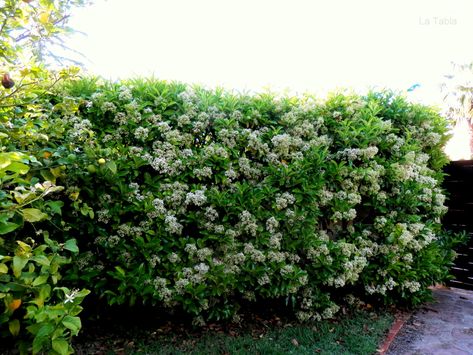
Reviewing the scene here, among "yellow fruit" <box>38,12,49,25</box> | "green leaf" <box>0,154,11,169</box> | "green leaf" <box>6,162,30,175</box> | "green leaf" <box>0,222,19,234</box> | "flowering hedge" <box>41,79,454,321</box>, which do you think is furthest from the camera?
"flowering hedge" <box>41,79,454,321</box>

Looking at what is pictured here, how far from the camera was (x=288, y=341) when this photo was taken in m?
3.19

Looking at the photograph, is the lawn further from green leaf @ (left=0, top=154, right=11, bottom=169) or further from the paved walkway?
green leaf @ (left=0, top=154, right=11, bottom=169)

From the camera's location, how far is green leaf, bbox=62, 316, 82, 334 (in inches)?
57.1

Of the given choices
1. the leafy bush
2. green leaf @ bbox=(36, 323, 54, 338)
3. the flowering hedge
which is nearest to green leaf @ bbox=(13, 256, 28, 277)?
the leafy bush

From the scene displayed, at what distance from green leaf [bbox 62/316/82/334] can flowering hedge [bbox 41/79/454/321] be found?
1.18m

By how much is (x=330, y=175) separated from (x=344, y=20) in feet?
24.8

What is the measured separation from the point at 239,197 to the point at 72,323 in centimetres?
188

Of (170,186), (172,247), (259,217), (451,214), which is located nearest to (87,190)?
(170,186)

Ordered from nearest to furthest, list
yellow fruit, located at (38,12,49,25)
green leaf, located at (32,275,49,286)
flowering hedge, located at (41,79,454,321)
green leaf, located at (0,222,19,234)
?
green leaf, located at (0,222,19,234) < green leaf, located at (32,275,49,286) < yellow fruit, located at (38,12,49,25) < flowering hedge, located at (41,79,454,321)

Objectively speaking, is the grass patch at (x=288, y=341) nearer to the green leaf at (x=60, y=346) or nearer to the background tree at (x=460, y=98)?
the green leaf at (x=60, y=346)

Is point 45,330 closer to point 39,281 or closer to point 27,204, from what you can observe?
point 39,281

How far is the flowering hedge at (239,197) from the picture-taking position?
2.92m

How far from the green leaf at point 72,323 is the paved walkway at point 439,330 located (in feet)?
8.96

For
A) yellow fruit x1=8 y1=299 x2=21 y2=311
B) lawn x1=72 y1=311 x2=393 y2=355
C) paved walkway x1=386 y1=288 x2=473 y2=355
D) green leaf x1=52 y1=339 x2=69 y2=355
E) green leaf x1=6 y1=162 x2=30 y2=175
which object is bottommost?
lawn x1=72 y1=311 x2=393 y2=355
